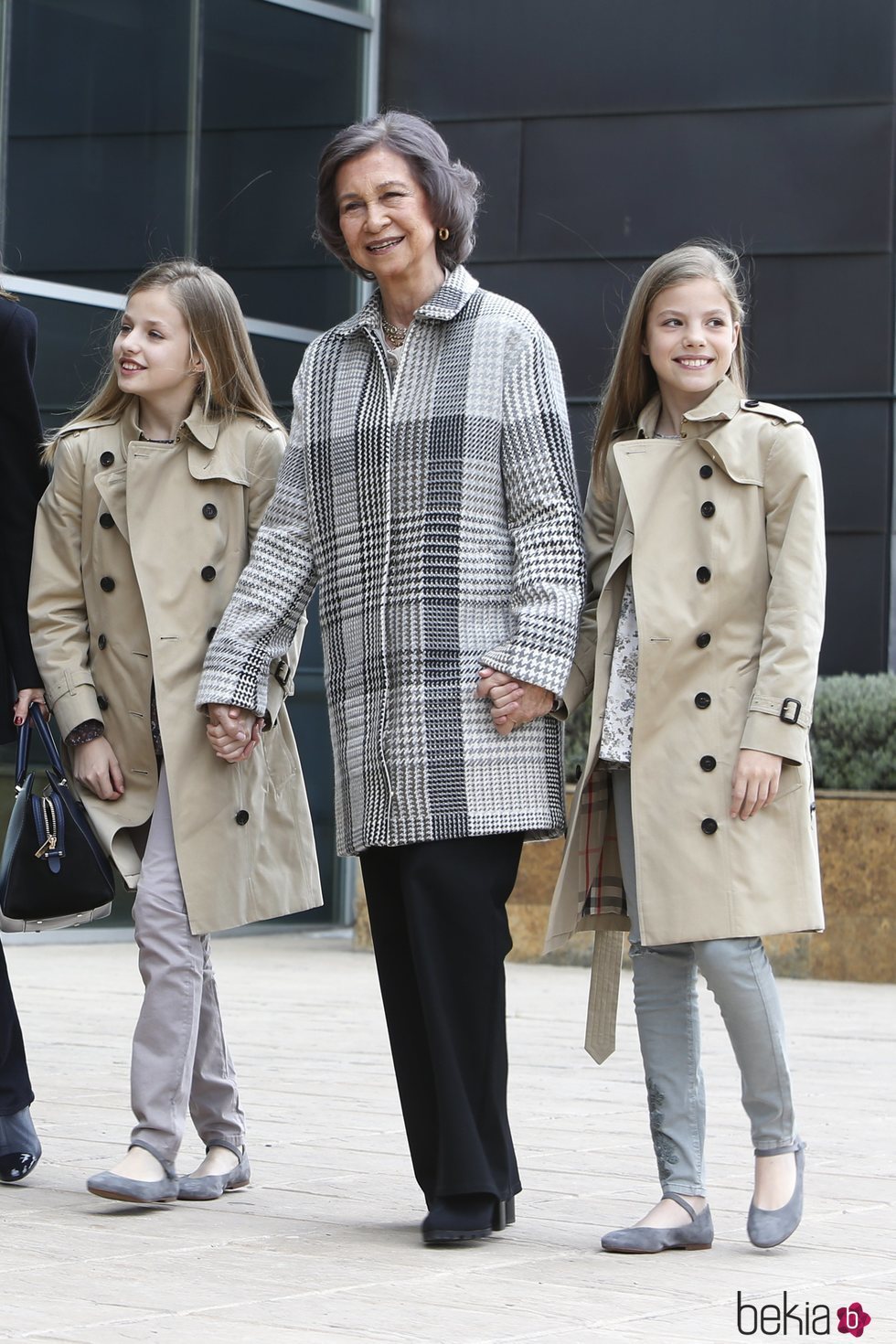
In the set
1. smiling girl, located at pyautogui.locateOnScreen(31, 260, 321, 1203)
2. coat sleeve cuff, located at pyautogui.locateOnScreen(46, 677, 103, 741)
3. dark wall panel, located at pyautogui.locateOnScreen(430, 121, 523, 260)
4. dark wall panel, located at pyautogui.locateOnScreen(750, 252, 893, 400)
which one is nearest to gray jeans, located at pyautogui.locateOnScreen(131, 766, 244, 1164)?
smiling girl, located at pyautogui.locateOnScreen(31, 260, 321, 1203)

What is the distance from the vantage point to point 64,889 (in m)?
4.54

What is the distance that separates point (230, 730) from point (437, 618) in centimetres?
57

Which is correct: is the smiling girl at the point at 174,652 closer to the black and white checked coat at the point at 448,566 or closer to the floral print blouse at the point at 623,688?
the black and white checked coat at the point at 448,566

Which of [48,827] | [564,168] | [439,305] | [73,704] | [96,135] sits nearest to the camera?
[439,305]

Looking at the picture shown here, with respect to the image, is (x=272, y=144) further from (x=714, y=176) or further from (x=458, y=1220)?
(x=458, y=1220)

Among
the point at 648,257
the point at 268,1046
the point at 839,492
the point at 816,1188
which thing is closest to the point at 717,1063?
the point at 268,1046

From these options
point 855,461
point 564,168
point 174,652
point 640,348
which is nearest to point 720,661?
point 640,348

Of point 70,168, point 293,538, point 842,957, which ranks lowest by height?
point 842,957

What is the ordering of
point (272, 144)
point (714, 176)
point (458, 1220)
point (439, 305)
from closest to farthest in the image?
point (458, 1220) → point (439, 305) → point (272, 144) → point (714, 176)

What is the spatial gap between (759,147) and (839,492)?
2.05 meters

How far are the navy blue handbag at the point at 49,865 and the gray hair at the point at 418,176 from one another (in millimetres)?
1306

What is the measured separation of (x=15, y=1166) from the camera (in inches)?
187

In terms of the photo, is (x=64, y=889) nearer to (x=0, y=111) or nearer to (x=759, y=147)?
(x=0, y=111)

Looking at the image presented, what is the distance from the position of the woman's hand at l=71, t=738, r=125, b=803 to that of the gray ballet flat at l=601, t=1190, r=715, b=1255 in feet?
4.70
